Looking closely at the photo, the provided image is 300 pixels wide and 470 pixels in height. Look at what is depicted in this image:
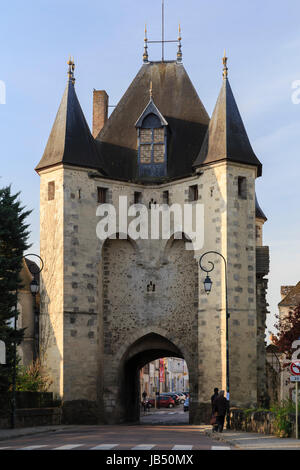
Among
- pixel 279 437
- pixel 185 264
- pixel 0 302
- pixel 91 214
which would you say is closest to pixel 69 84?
pixel 91 214

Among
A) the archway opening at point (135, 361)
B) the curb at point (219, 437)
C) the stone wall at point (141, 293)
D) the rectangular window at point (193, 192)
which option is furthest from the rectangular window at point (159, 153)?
the curb at point (219, 437)

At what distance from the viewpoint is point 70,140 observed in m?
36.3

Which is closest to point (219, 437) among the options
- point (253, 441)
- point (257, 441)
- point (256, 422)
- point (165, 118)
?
point (256, 422)

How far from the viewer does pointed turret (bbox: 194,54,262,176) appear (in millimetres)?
35156

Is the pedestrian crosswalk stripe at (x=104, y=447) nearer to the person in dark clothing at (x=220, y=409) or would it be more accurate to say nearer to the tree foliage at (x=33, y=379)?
the person in dark clothing at (x=220, y=409)

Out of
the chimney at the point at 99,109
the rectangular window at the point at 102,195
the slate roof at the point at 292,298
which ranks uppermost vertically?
the chimney at the point at 99,109

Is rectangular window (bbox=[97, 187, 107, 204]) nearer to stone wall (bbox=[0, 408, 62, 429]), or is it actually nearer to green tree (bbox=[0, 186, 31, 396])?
green tree (bbox=[0, 186, 31, 396])

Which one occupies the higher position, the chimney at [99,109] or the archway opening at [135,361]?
the chimney at [99,109]

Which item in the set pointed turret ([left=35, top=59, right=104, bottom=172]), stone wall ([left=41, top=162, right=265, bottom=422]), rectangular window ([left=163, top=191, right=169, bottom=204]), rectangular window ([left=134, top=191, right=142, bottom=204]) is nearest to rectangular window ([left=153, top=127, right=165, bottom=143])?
stone wall ([left=41, top=162, right=265, bottom=422])

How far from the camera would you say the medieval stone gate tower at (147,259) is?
34125mm

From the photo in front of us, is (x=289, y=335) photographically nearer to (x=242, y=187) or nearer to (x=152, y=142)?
(x=242, y=187)

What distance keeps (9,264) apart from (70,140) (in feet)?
27.6

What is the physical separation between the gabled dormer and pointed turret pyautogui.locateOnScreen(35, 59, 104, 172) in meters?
2.39

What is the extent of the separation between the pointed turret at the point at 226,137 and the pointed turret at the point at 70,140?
4628 mm
